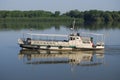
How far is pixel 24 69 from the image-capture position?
78.2 ft

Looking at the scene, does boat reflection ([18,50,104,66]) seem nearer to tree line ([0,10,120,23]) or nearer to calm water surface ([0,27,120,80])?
calm water surface ([0,27,120,80])

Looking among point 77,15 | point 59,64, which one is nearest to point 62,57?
point 59,64

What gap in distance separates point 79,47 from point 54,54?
3.00 m

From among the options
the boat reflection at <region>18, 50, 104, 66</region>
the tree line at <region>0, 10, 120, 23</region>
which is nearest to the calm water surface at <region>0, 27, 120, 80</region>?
the boat reflection at <region>18, 50, 104, 66</region>

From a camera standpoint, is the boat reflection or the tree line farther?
the tree line

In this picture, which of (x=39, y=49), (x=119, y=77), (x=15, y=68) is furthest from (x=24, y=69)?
(x=39, y=49)

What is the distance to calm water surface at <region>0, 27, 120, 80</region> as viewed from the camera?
21703 mm

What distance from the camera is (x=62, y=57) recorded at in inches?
1159

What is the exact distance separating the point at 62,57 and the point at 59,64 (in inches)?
134

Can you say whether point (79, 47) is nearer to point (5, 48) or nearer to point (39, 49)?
point (39, 49)

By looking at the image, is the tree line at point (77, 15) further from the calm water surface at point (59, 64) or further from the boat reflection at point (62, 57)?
the boat reflection at point (62, 57)

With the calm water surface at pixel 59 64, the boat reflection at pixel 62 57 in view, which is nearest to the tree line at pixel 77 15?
the calm water surface at pixel 59 64

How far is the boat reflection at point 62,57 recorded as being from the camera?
2711 cm

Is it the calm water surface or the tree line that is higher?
the tree line
